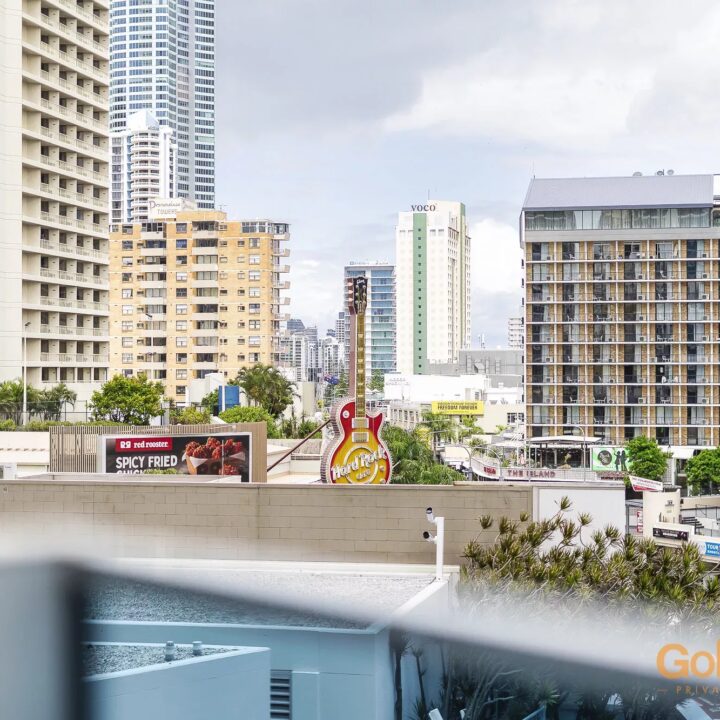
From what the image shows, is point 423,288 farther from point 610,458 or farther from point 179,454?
point 179,454

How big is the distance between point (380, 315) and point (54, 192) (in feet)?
394

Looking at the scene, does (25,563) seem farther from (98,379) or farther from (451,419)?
(451,419)

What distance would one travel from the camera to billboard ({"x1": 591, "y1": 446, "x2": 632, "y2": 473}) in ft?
147

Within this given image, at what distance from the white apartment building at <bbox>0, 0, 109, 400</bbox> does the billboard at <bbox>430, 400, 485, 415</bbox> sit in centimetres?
2660

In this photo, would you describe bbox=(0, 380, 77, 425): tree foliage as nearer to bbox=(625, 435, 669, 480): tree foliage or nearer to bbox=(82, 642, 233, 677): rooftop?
bbox=(625, 435, 669, 480): tree foliage

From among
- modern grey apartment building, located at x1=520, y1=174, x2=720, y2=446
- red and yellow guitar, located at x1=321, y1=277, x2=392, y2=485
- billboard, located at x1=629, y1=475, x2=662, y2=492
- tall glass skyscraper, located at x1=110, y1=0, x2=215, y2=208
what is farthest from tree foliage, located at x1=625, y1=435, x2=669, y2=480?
tall glass skyscraper, located at x1=110, y1=0, x2=215, y2=208

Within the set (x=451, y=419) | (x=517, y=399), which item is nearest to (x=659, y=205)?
(x=451, y=419)

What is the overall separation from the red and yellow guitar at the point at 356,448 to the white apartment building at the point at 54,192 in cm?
2149

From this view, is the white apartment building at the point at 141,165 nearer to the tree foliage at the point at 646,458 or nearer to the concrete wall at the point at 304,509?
the tree foliage at the point at 646,458

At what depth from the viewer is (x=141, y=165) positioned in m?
130

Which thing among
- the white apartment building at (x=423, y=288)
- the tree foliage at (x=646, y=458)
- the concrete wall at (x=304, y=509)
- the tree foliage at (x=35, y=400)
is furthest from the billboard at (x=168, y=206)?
the concrete wall at (x=304, y=509)

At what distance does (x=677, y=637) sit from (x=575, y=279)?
1884 inches

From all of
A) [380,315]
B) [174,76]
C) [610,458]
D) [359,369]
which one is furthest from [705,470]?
[380,315]

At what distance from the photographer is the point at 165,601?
→ 1423 mm
